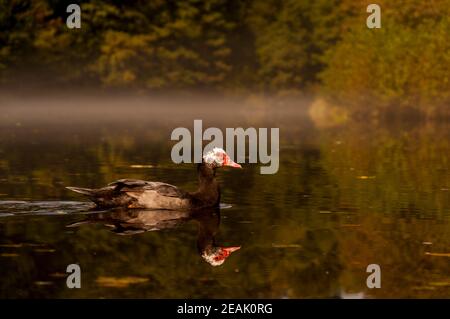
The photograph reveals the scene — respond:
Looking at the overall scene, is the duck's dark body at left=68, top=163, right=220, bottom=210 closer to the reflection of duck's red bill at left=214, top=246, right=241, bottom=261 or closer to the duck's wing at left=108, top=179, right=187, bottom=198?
the duck's wing at left=108, top=179, right=187, bottom=198

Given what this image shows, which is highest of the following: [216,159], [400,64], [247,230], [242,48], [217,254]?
[242,48]

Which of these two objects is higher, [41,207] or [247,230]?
[41,207]

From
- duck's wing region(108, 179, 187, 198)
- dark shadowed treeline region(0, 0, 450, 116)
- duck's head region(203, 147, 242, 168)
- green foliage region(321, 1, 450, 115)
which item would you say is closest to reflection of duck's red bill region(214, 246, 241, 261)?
duck's wing region(108, 179, 187, 198)

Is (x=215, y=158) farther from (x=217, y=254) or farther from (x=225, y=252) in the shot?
(x=217, y=254)

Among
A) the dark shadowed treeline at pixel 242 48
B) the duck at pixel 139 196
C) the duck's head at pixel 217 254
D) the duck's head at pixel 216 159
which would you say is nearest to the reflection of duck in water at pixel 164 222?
the duck's head at pixel 217 254

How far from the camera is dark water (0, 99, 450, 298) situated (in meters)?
12.8

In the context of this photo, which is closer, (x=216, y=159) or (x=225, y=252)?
A: (x=225, y=252)

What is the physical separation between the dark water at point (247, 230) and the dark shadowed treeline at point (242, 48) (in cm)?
3181

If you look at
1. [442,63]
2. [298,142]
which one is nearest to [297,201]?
[298,142]

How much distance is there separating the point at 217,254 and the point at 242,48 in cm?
7583

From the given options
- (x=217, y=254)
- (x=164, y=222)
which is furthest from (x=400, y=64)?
(x=217, y=254)

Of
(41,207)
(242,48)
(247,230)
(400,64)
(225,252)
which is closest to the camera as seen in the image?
(225,252)

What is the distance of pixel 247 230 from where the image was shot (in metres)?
16.9

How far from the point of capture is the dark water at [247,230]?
42.0ft
